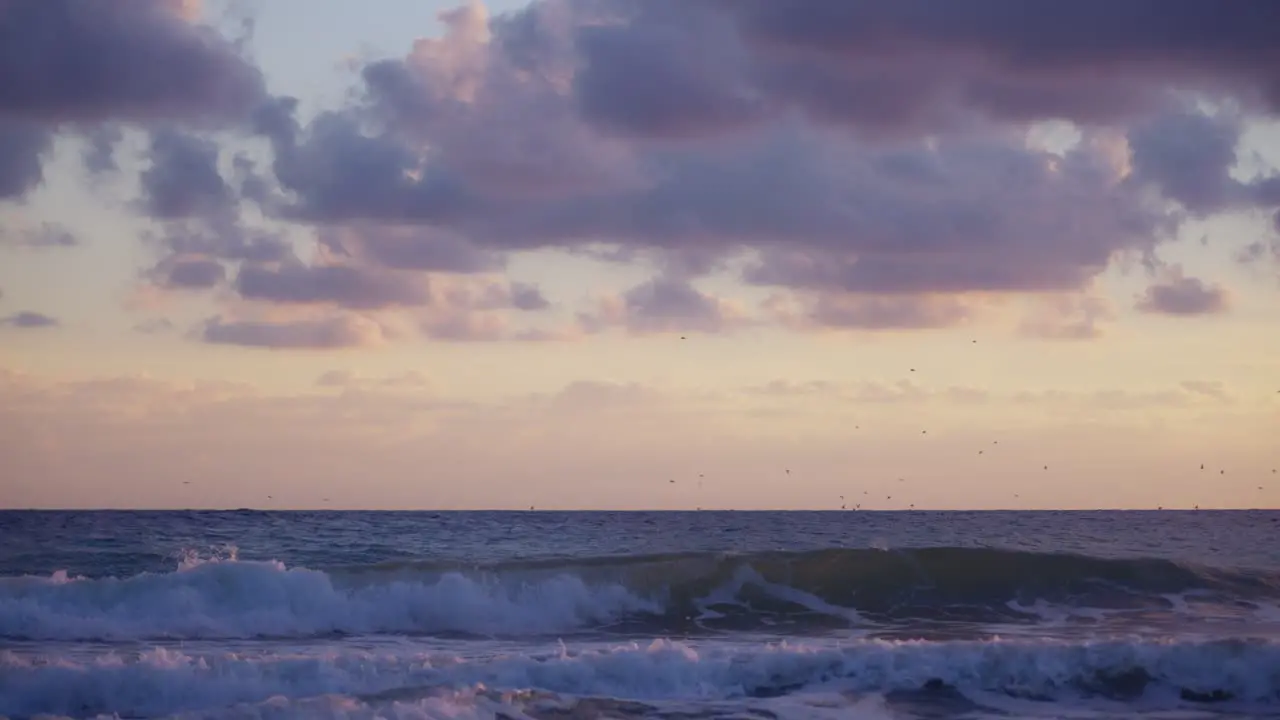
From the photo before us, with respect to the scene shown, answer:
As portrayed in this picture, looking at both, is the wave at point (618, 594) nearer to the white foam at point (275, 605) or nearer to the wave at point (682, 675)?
the white foam at point (275, 605)

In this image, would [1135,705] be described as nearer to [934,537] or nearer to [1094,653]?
[1094,653]

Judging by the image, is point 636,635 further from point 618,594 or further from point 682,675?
point 682,675

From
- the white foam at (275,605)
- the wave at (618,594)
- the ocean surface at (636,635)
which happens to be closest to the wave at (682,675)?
the ocean surface at (636,635)

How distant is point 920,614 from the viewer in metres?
22.0

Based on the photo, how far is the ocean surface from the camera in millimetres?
13992

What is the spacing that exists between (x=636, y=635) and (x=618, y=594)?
260 centimetres

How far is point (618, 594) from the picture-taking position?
22.5 meters

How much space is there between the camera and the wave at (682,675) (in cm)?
1388

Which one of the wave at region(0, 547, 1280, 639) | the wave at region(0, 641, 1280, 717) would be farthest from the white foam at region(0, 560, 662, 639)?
the wave at region(0, 641, 1280, 717)

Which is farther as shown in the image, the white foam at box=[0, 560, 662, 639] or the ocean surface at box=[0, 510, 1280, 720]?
the white foam at box=[0, 560, 662, 639]

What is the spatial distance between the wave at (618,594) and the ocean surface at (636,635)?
52 millimetres

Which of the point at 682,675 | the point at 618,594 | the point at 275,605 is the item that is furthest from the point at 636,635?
the point at 275,605

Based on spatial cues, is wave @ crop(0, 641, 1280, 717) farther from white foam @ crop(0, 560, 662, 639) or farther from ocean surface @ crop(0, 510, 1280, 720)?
white foam @ crop(0, 560, 662, 639)

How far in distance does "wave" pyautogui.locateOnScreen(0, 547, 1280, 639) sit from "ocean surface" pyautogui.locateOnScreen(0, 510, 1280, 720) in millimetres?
52
